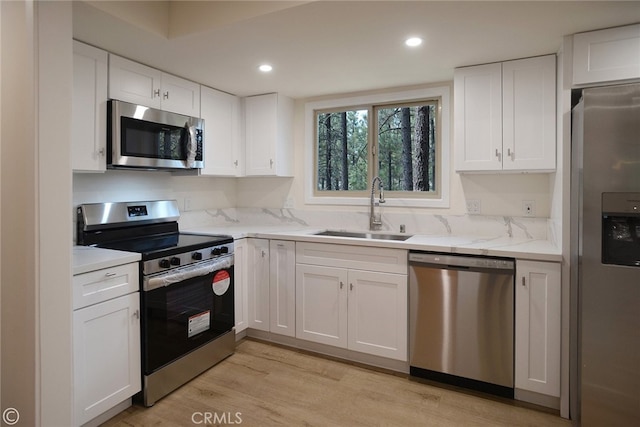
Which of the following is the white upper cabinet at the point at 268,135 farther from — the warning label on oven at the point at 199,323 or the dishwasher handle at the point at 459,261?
the dishwasher handle at the point at 459,261

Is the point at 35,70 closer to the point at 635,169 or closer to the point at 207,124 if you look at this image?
the point at 207,124

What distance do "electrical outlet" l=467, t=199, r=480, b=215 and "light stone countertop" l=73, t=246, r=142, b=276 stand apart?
2.33 m

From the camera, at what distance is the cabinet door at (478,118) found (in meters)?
2.56

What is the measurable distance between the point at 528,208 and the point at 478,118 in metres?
0.75

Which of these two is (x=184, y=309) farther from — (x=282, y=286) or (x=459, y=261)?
(x=459, y=261)

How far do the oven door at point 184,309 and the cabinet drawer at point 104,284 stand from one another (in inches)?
3.5

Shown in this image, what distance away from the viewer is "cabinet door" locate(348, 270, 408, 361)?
8.47ft

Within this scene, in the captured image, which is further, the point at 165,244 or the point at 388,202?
the point at 388,202

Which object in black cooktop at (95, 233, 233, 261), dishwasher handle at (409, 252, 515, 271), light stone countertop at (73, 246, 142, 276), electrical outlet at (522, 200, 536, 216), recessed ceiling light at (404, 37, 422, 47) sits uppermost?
recessed ceiling light at (404, 37, 422, 47)

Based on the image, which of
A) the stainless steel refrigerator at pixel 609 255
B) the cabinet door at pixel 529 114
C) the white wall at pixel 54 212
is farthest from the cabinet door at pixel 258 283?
the stainless steel refrigerator at pixel 609 255

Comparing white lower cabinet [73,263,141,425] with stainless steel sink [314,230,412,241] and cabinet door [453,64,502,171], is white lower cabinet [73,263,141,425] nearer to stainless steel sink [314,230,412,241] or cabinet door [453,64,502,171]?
stainless steel sink [314,230,412,241]

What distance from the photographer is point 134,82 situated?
8.43 ft

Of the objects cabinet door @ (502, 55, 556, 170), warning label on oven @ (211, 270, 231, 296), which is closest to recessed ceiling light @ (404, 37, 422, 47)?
cabinet door @ (502, 55, 556, 170)

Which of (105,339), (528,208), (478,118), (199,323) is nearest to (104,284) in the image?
(105,339)
